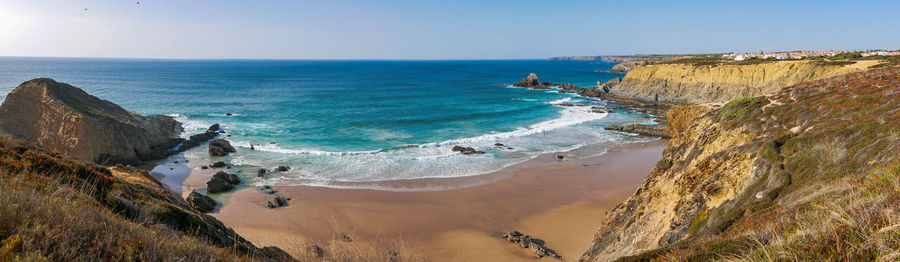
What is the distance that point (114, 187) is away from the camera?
778 centimetres

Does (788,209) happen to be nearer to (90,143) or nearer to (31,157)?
(31,157)

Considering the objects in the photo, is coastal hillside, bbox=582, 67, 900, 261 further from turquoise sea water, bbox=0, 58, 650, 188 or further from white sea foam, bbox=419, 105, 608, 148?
white sea foam, bbox=419, 105, 608, 148

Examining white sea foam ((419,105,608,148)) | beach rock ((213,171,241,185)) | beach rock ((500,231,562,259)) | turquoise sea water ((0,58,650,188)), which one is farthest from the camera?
white sea foam ((419,105,608,148))

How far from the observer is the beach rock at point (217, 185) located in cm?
2006

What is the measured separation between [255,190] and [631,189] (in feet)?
65.3

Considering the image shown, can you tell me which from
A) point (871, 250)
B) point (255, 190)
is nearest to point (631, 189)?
point (871, 250)

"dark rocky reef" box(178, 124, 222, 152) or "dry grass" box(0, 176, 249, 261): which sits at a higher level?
"dry grass" box(0, 176, 249, 261)

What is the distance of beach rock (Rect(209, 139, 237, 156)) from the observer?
88.8 ft

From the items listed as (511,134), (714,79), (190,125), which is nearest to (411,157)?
(511,134)

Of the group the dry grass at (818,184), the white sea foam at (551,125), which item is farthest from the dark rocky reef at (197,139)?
the dry grass at (818,184)

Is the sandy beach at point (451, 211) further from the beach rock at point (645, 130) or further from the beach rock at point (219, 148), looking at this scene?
the beach rock at point (645, 130)

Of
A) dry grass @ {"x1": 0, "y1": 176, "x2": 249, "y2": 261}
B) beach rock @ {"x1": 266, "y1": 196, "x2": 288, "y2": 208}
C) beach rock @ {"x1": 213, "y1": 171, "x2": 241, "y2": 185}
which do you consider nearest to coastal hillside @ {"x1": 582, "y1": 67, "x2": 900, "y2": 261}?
dry grass @ {"x1": 0, "y1": 176, "x2": 249, "y2": 261}

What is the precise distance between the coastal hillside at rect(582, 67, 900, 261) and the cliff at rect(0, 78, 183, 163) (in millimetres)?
27829

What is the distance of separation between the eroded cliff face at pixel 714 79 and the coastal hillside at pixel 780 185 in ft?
125
